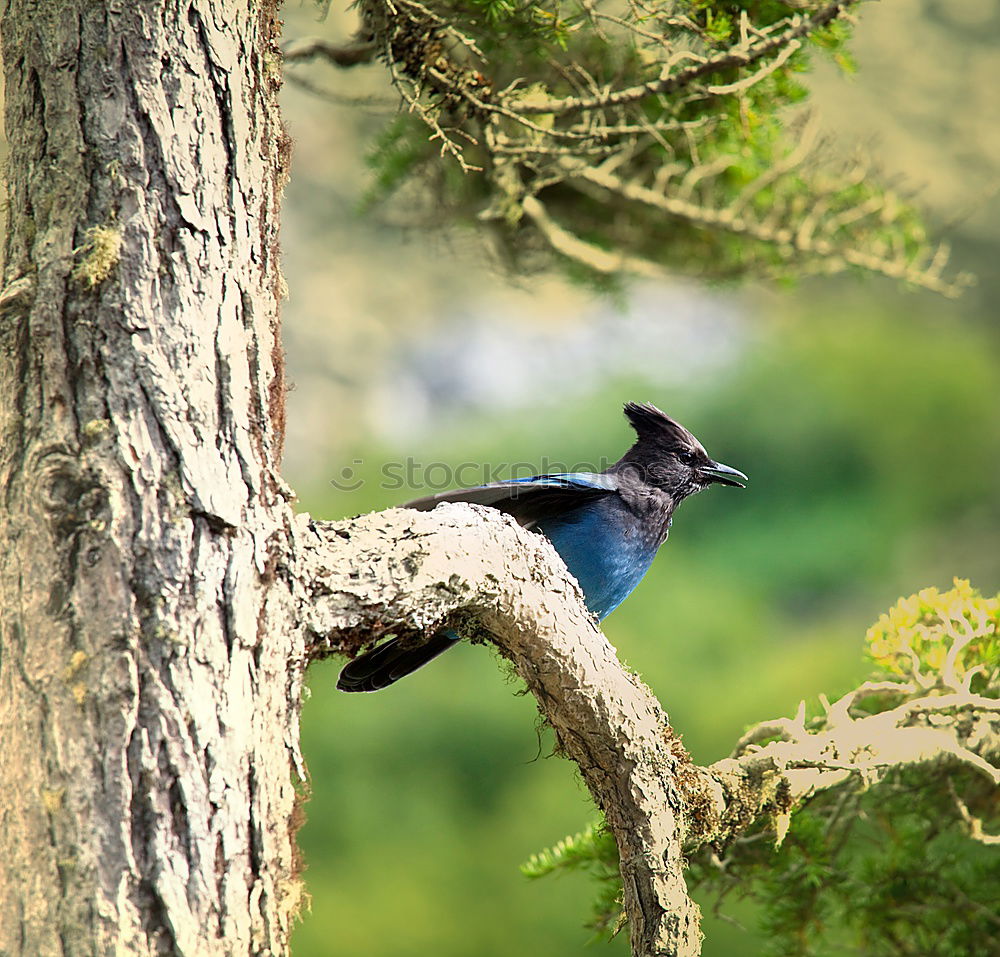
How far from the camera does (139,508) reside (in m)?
1.45

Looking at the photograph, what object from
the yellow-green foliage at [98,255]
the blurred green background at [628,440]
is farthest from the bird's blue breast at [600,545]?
the blurred green background at [628,440]

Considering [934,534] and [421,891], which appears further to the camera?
[934,534]

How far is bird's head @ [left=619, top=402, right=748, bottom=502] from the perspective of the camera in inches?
126

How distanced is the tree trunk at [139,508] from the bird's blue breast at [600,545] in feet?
4.69

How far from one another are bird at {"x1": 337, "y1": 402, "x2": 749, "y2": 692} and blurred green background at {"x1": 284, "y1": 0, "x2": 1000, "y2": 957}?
10.9 ft

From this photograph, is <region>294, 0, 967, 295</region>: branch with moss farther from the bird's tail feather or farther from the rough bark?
the bird's tail feather

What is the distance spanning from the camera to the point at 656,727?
2.19 m

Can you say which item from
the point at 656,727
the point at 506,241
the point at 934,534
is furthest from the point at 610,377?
the point at 656,727

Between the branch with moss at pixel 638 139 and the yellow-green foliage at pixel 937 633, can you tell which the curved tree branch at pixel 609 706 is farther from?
the branch with moss at pixel 638 139

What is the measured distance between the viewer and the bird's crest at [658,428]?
3.22 metres

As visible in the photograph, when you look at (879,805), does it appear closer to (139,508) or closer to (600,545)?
(600,545)

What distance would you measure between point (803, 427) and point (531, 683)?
7.09 m

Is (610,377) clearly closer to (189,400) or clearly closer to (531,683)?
(531,683)

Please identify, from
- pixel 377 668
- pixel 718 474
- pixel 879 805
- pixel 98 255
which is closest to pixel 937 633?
pixel 879 805
